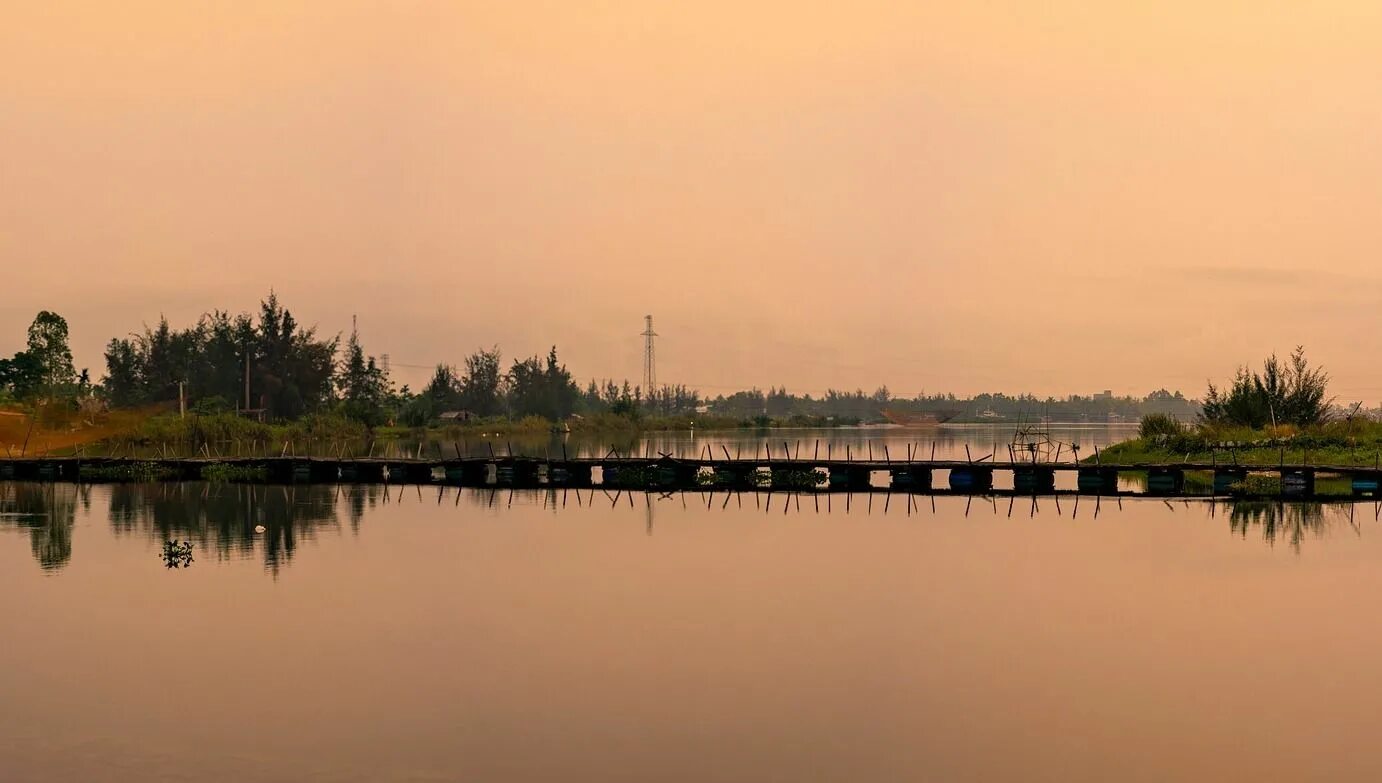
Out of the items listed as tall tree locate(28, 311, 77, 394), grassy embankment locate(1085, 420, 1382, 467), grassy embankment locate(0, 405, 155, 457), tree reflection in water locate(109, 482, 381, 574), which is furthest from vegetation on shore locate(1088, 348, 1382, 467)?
tall tree locate(28, 311, 77, 394)

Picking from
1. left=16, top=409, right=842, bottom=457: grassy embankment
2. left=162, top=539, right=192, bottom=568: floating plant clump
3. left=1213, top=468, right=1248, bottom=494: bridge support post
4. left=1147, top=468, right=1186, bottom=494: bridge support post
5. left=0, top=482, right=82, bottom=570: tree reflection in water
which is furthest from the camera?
left=16, top=409, right=842, bottom=457: grassy embankment

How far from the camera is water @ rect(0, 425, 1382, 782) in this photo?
21.0 meters

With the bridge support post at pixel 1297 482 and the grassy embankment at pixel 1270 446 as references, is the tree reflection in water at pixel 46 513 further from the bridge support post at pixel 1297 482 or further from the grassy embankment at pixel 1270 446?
the grassy embankment at pixel 1270 446

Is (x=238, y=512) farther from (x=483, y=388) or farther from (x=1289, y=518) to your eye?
(x=483, y=388)

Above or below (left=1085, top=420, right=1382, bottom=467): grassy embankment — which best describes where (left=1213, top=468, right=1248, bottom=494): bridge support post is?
below

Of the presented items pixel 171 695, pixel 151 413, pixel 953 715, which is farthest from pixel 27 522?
pixel 151 413

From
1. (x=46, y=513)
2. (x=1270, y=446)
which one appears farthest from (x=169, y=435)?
(x=1270, y=446)

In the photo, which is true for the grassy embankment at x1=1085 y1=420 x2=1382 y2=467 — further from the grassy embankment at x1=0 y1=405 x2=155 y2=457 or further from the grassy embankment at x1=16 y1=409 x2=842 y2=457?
the grassy embankment at x1=0 y1=405 x2=155 y2=457

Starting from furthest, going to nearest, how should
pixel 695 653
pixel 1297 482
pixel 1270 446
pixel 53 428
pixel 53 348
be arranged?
pixel 53 348 → pixel 53 428 → pixel 1270 446 → pixel 1297 482 → pixel 695 653

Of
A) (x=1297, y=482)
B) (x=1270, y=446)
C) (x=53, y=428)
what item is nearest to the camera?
(x=1297, y=482)

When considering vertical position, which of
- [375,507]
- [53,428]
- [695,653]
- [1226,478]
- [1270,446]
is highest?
[53,428]

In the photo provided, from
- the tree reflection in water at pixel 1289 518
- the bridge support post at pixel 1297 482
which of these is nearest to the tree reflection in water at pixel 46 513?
the tree reflection in water at pixel 1289 518

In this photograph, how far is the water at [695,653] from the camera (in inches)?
827

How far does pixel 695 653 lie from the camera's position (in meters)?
28.0
